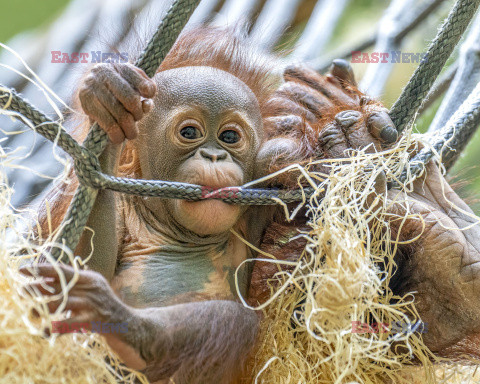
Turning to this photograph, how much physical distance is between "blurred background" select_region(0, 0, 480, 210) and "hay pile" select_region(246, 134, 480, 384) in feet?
→ 1.72

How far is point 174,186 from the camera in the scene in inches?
53.9

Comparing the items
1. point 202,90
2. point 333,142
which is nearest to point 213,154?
point 202,90

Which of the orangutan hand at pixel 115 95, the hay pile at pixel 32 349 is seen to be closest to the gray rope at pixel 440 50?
the orangutan hand at pixel 115 95

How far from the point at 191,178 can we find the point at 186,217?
0.10 metres

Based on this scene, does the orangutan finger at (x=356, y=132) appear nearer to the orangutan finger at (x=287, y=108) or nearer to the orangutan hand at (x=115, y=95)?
the orangutan finger at (x=287, y=108)

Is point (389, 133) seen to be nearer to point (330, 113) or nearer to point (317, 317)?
point (330, 113)

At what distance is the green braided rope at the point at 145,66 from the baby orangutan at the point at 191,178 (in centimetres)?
3

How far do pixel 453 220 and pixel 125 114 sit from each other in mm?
875

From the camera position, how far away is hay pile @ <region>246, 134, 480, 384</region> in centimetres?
130

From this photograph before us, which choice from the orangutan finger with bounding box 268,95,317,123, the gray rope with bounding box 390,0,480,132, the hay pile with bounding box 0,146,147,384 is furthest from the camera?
the orangutan finger with bounding box 268,95,317,123

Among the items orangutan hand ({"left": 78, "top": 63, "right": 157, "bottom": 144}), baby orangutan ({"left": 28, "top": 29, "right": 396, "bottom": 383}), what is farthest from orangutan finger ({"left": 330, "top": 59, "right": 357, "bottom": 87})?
orangutan hand ({"left": 78, "top": 63, "right": 157, "bottom": 144})

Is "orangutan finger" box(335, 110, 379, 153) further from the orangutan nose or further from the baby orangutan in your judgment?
the orangutan nose

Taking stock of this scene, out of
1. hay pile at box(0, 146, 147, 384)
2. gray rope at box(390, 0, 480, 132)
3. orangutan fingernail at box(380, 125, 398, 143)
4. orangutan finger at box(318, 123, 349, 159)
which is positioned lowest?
hay pile at box(0, 146, 147, 384)

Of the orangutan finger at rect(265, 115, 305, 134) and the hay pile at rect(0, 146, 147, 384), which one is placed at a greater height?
the orangutan finger at rect(265, 115, 305, 134)
